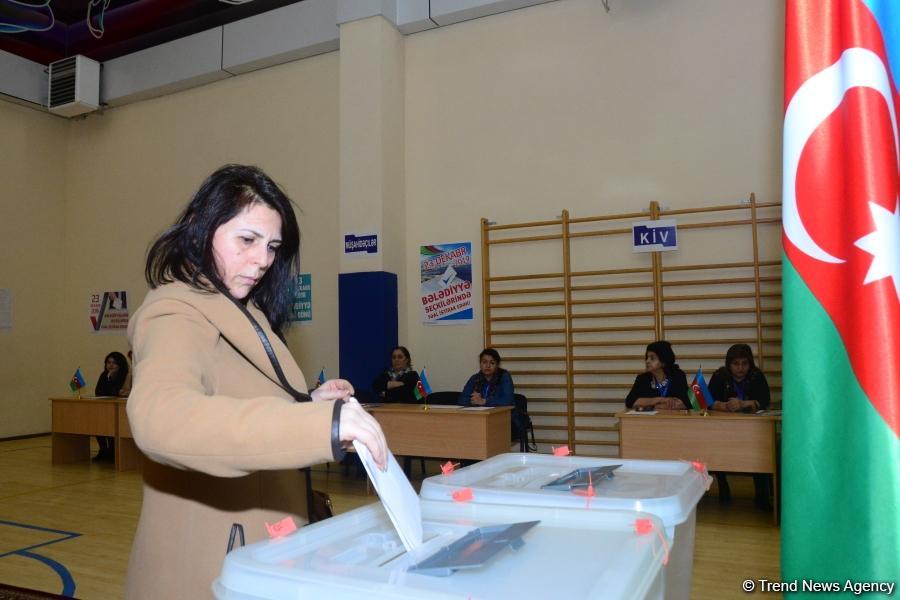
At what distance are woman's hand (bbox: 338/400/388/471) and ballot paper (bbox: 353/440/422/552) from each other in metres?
0.02

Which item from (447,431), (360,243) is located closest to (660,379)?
(447,431)

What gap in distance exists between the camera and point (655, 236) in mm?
5496

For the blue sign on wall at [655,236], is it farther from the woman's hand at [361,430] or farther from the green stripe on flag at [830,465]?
the woman's hand at [361,430]

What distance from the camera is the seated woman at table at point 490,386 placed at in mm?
5387

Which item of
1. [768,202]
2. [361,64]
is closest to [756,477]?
[768,202]

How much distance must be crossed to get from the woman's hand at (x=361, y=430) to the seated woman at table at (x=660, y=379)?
423cm

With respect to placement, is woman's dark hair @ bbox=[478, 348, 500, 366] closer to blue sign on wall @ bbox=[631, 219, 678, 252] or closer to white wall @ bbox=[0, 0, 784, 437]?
white wall @ bbox=[0, 0, 784, 437]

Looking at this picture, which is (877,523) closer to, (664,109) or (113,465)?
(664,109)

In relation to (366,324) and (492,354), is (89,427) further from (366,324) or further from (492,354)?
(492,354)

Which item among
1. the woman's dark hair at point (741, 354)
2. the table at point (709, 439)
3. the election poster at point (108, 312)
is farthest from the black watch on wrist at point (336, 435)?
the election poster at point (108, 312)

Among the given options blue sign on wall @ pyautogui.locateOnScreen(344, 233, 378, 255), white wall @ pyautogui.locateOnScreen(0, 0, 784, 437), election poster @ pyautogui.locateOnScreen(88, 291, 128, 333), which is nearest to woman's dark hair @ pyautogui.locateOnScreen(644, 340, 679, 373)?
white wall @ pyautogui.locateOnScreen(0, 0, 784, 437)

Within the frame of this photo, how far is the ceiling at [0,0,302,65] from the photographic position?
6.73 m

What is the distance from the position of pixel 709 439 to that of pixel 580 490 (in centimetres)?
319

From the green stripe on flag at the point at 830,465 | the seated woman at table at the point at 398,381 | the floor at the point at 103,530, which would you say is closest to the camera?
the green stripe on flag at the point at 830,465
